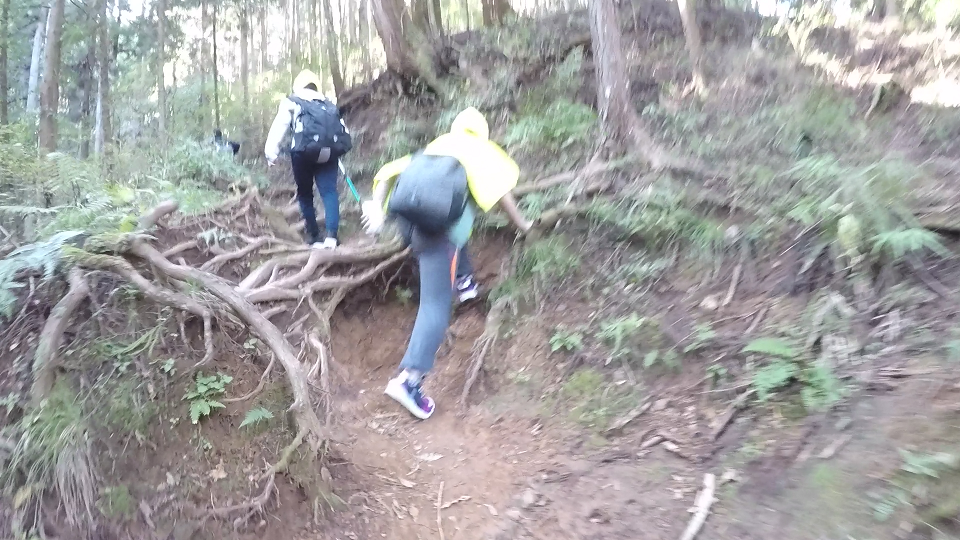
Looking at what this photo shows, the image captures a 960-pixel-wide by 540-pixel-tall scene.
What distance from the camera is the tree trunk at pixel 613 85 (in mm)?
5973

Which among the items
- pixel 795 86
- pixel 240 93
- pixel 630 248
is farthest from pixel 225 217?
pixel 240 93

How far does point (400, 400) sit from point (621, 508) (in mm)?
1688

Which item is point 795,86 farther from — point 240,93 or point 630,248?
point 240,93

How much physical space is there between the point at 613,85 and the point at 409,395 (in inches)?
138

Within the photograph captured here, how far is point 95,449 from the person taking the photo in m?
3.14

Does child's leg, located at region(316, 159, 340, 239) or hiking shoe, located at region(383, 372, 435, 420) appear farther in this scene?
child's leg, located at region(316, 159, 340, 239)

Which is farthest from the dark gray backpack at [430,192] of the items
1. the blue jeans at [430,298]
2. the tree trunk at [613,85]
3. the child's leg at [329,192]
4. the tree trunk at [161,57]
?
the tree trunk at [161,57]

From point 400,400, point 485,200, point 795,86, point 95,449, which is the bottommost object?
point 400,400

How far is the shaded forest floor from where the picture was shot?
9.62 feet

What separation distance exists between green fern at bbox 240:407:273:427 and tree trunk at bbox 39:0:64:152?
9457 millimetres

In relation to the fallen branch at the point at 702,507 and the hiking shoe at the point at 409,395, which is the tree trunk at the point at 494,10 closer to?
the hiking shoe at the point at 409,395

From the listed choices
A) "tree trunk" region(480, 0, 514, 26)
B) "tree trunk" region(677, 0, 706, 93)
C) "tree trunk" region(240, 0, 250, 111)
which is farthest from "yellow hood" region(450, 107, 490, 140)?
"tree trunk" region(240, 0, 250, 111)

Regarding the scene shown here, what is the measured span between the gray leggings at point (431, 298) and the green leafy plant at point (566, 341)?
81 cm

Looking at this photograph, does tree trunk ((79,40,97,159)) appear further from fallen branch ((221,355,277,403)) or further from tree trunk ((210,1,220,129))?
fallen branch ((221,355,277,403))
